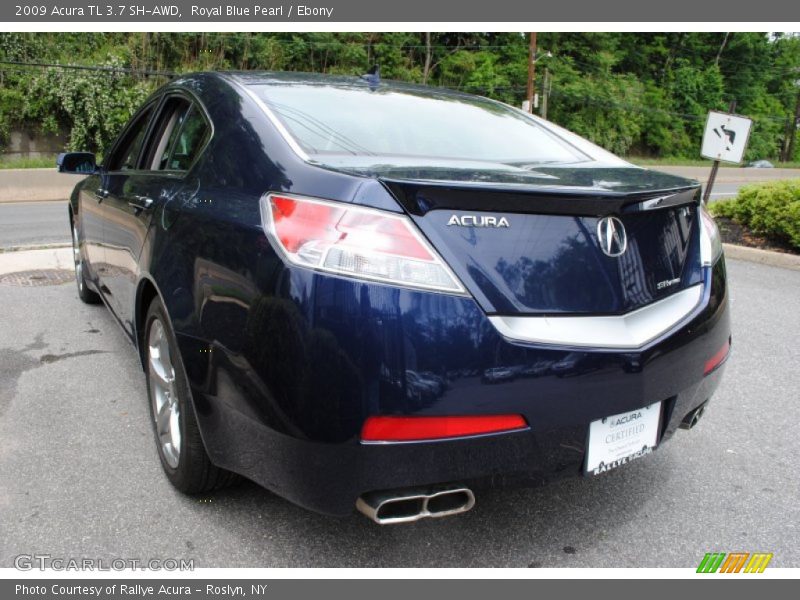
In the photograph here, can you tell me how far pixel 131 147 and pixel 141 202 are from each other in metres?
0.98

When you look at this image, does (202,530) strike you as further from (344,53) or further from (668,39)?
(668,39)

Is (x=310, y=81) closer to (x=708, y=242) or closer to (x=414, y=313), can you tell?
(x=414, y=313)

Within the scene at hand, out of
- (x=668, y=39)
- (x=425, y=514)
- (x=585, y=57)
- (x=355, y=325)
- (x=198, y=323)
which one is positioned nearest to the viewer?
(x=355, y=325)

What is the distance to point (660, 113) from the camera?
4516cm

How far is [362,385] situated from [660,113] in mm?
48569

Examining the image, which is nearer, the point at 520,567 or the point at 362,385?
the point at 362,385

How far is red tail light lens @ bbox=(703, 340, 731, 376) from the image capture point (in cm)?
234

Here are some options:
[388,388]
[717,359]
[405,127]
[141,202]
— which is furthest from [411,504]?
[141,202]

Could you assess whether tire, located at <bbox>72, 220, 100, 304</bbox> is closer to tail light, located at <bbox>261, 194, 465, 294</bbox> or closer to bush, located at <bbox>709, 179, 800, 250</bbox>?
tail light, located at <bbox>261, 194, 465, 294</bbox>

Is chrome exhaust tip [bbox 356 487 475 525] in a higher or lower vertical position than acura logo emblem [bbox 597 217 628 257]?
lower

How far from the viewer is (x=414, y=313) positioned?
68.6 inches

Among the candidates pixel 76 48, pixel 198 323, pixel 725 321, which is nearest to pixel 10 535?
pixel 198 323

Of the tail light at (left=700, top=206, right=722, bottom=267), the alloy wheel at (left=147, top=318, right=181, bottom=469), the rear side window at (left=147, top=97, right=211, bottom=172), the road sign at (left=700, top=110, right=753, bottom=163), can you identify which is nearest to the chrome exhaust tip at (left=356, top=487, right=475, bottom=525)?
the alloy wheel at (left=147, top=318, right=181, bottom=469)

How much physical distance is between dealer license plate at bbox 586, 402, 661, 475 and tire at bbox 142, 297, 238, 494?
4.23 feet
